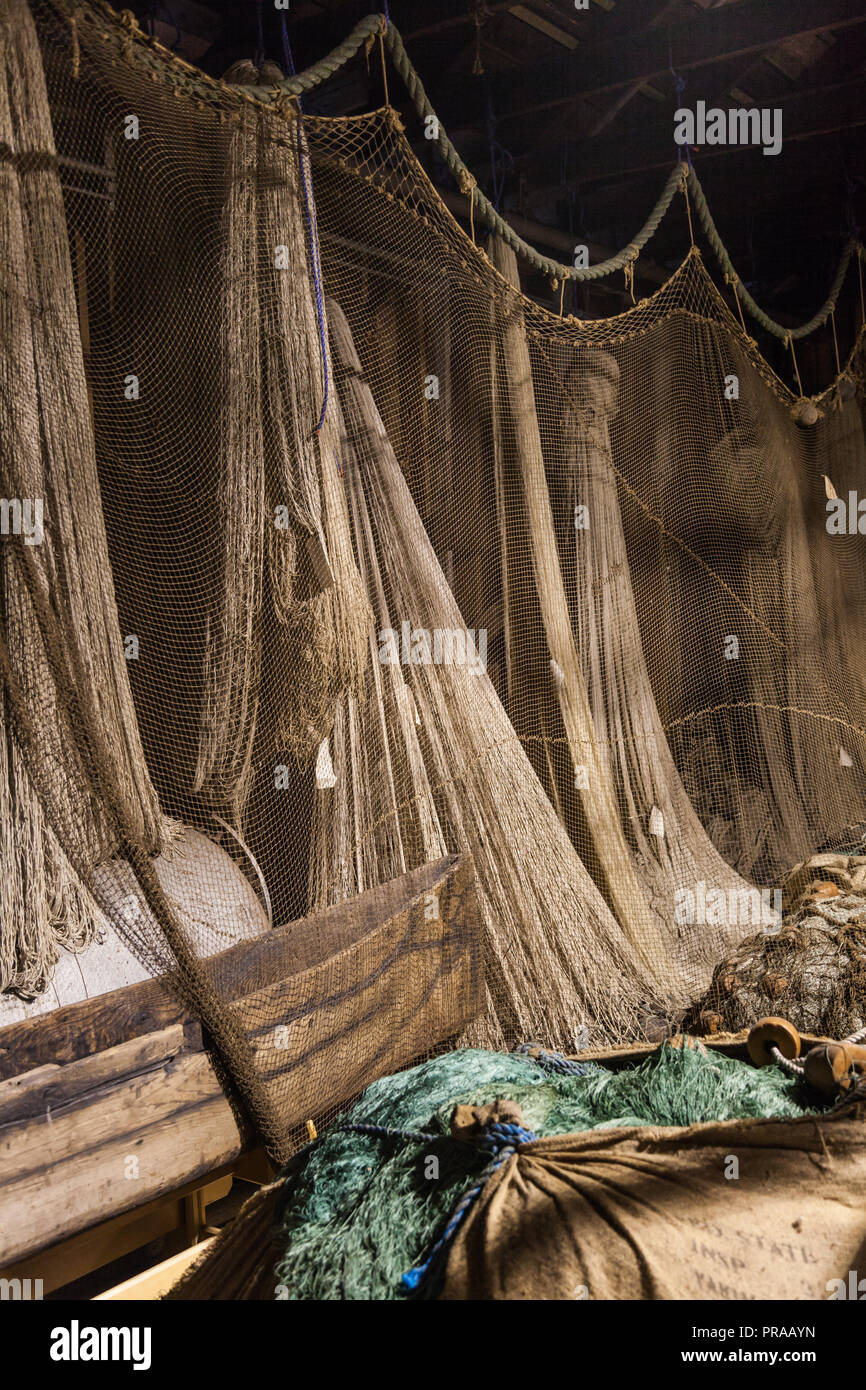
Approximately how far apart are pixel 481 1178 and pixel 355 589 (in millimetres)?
1659

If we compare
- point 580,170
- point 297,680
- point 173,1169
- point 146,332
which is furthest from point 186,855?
point 580,170

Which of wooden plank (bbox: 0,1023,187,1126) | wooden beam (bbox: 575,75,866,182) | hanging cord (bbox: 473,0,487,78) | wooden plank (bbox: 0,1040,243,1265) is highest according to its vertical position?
wooden beam (bbox: 575,75,866,182)

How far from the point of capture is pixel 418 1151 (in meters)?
1.73

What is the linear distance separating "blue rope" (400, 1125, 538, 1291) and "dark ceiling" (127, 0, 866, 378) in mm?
3596

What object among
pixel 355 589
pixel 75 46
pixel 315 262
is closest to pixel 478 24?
pixel 315 262

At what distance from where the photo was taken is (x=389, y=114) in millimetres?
3025

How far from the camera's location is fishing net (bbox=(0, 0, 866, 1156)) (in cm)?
238

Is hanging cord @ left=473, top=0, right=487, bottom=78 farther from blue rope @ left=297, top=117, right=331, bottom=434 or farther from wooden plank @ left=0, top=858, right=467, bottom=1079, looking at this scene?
wooden plank @ left=0, top=858, right=467, bottom=1079

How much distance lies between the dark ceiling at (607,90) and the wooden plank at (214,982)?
9.42ft

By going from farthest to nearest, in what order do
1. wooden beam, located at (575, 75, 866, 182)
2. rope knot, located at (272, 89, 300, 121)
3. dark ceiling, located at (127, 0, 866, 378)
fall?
wooden beam, located at (575, 75, 866, 182)
dark ceiling, located at (127, 0, 866, 378)
rope knot, located at (272, 89, 300, 121)

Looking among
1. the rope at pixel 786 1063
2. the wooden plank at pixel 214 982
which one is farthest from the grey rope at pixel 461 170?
the rope at pixel 786 1063

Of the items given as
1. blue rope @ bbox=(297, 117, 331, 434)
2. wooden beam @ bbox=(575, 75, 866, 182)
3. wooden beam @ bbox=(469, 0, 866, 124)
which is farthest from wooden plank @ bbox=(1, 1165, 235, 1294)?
wooden beam @ bbox=(575, 75, 866, 182)

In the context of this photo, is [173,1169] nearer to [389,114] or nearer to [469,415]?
[389,114]

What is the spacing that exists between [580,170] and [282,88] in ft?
9.75
